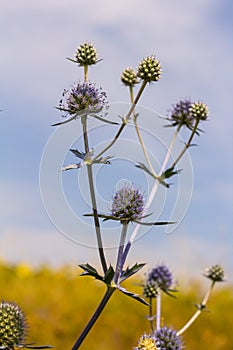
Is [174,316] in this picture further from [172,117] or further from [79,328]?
[172,117]

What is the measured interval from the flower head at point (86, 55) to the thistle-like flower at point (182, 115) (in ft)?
1.84

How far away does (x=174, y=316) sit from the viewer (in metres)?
7.20

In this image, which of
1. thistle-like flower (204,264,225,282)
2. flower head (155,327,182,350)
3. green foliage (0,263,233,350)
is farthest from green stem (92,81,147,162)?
green foliage (0,263,233,350)

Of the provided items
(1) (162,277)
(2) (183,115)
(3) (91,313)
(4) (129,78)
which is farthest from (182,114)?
(3) (91,313)

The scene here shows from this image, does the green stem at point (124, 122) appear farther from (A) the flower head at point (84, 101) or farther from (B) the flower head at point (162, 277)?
(B) the flower head at point (162, 277)

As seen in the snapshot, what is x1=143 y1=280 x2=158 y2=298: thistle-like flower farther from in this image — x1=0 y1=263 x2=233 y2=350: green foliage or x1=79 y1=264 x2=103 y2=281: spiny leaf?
x1=0 y1=263 x2=233 y2=350: green foliage

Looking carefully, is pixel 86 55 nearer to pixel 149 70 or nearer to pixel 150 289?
pixel 149 70

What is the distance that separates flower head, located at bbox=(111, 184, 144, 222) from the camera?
5.93 feet

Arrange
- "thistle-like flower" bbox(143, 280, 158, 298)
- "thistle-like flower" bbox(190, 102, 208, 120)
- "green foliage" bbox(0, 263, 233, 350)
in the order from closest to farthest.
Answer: "thistle-like flower" bbox(190, 102, 208, 120) < "thistle-like flower" bbox(143, 280, 158, 298) < "green foliage" bbox(0, 263, 233, 350)

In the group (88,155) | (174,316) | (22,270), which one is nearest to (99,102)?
(88,155)

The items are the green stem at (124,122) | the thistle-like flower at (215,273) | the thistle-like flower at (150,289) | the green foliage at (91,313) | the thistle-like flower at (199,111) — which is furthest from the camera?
the green foliage at (91,313)

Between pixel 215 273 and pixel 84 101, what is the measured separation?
1.65 m

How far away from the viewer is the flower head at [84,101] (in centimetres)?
179

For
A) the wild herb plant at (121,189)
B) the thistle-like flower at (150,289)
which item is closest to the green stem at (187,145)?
the wild herb plant at (121,189)
